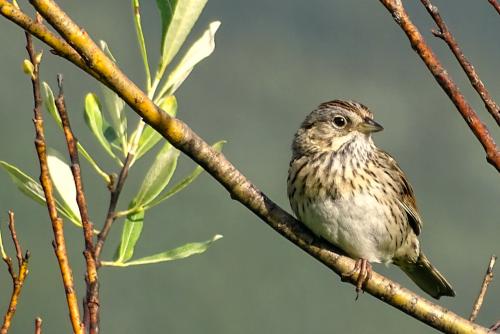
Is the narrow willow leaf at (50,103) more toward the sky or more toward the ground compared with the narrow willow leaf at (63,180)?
more toward the sky

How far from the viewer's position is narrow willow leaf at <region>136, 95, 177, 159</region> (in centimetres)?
206

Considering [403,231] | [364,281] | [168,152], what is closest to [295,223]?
[364,281]

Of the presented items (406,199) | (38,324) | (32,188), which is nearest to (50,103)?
(32,188)

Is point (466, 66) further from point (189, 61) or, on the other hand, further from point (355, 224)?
point (355, 224)

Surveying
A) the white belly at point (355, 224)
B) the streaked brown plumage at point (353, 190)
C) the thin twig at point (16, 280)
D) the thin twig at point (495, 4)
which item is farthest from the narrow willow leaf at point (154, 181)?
the streaked brown plumage at point (353, 190)

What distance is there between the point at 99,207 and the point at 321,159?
9989 mm

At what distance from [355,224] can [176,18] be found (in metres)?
1.63

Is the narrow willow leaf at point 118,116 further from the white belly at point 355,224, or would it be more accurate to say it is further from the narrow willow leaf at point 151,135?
the white belly at point 355,224

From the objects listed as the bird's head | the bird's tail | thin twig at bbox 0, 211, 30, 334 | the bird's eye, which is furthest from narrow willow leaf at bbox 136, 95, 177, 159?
the bird's tail

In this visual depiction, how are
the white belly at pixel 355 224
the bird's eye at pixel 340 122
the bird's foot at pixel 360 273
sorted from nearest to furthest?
the bird's foot at pixel 360 273 → the white belly at pixel 355 224 → the bird's eye at pixel 340 122

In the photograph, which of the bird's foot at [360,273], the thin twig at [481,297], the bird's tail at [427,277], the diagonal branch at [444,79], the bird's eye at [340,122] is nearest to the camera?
the diagonal branch at [444,79]

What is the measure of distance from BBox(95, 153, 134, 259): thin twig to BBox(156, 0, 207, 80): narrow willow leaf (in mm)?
253

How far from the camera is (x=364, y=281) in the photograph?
8.42ft

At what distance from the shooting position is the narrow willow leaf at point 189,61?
2.08m
